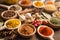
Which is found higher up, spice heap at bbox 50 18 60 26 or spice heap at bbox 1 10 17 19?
spice heap at bbox 1 10 17 19

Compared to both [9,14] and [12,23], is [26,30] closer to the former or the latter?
[12,23]

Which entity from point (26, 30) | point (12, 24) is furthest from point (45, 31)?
point (12, 24)

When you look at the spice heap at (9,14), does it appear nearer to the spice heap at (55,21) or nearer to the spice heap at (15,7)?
the spice heap at (15,7)

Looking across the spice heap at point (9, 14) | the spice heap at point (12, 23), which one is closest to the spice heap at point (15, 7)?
the spice heap at point (9, 14)

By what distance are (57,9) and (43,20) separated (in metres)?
0.21

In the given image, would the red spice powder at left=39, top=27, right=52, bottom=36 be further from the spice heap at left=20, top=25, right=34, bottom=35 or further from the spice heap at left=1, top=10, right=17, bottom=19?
the spice heap at left=1, top=10, right=17, bottom=19

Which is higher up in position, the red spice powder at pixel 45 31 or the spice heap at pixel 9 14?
the spice heap at pixel 9 14

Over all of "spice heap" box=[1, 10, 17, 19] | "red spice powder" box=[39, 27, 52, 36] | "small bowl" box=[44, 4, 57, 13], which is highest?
"small bowl" box=[44, 4, 57, 13]

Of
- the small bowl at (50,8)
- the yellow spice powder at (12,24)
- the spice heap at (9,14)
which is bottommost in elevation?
the yellow spice powder at (12,24)

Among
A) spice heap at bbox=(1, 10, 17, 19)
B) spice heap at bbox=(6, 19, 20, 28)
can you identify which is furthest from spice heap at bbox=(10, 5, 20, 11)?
spice heap at bbox=(6, 19, 20, 28)

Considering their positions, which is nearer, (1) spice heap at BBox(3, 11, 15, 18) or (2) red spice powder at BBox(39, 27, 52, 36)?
(2) red spice powder at BBox(39, 27, 52, 36)

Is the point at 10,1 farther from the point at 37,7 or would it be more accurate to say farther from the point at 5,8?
the point at 37,7

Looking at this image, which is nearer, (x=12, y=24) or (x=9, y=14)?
(x=12, y=24)

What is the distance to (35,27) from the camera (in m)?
0.99
